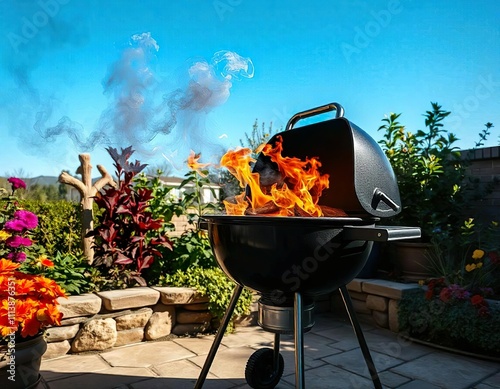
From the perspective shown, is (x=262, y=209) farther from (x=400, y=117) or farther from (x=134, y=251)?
(x=400, y=117)

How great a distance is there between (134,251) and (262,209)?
164 centimetres

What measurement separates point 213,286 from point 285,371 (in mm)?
826

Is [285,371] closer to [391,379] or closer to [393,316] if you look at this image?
[391,379]

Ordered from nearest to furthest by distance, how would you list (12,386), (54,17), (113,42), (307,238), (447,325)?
(307,238) → (12,386) → (113,42) → (54,17) → (447,325)

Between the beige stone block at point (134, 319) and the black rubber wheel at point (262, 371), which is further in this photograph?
the beige stone block at point (134, 319)

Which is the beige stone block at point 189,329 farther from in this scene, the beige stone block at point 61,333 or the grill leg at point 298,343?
the grill leg at point 298,343

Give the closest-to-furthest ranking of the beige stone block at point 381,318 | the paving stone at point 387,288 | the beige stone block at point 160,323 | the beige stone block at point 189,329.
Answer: the beige stone block at point 160,323 < the beige stone block at point 189,329 < the paving stone at point 387,288 < the beige stone block at point 381,318

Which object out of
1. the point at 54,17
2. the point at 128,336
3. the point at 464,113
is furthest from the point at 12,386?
A: the point at 464,113

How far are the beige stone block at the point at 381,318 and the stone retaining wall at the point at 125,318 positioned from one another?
4.35 feet

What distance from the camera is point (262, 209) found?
1468 mm

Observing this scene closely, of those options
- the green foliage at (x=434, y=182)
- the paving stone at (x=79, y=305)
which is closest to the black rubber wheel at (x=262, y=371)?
the paving stone at (x=79, y=305)

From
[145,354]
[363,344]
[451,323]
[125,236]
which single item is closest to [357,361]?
[451,323]

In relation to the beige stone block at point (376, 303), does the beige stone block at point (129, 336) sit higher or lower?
lower

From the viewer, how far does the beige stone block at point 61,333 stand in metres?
2.20
